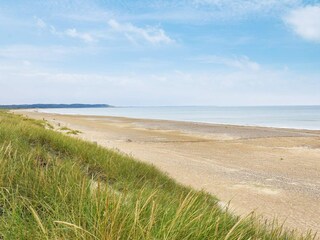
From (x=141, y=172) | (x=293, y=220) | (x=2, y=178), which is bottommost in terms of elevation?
(x=293, y=220)

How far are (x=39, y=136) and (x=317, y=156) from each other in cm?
1472

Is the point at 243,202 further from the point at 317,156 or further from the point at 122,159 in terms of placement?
the point at 317,156

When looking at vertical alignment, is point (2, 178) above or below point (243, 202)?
above

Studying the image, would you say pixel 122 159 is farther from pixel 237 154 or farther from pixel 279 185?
pixel 237 154

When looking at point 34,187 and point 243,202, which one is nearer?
point 34,187

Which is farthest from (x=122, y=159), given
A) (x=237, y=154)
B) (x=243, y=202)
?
(x=237, y=154)

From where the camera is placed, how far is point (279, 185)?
10.9 metres

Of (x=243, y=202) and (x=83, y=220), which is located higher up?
(x=83, y=220)

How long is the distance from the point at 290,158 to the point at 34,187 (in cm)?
1562

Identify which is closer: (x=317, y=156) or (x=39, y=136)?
(x=39, y=136)

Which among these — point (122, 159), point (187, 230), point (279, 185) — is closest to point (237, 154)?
point (279, 185)

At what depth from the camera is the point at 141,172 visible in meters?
7.88

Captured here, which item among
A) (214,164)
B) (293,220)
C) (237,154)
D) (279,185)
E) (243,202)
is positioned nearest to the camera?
(293,220)

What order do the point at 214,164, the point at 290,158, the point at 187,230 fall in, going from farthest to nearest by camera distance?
1. the point at 290,158
2. the point at 214,164
3. the point at 187,230
